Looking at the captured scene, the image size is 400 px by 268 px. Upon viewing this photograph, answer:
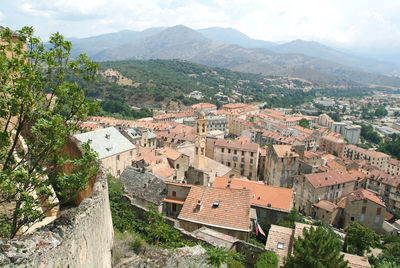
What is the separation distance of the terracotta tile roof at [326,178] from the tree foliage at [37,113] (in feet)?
141

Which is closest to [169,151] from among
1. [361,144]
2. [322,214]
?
[322,214]

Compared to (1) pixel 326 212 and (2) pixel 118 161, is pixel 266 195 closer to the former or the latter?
(1) pixel 326 212

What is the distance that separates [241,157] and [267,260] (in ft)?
115

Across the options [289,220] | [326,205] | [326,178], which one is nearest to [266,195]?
[289,220]

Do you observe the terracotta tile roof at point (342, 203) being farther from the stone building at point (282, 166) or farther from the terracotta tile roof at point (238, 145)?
the terracotta tile roof at point (238, 145)

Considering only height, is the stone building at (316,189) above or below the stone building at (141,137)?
below

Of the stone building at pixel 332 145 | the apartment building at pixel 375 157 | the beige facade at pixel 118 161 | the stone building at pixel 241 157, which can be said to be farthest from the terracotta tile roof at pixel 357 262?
the stone building at pixel 332 145

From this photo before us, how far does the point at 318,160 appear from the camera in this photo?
6488cm

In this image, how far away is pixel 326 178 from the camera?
159ft

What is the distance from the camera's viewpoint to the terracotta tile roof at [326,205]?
1751 inches

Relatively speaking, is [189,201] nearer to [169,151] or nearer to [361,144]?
[169,151]

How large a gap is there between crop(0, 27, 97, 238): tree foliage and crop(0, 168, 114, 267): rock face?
0.87 metres

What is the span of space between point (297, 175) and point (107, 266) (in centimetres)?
4243

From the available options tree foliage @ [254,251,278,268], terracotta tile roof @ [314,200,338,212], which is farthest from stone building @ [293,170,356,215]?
tree foliage @ [254,251,278,268]
